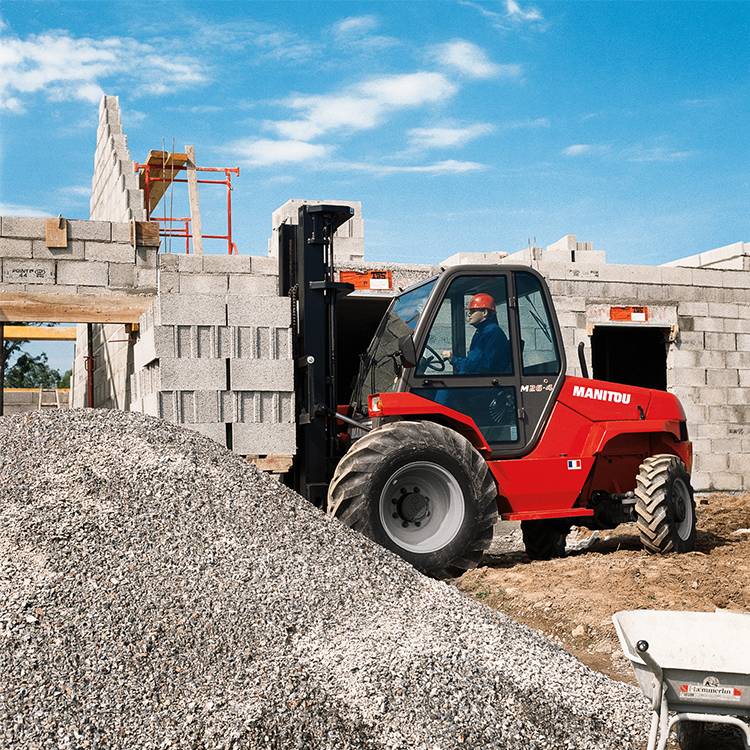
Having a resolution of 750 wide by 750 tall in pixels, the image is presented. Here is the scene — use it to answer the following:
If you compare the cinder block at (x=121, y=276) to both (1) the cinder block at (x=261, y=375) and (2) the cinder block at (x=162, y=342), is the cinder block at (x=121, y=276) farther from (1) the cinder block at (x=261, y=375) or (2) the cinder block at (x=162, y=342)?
(1) the cinder block at (x=261, y=375)

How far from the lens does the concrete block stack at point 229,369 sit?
282 inches

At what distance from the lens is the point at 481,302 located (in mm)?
6961

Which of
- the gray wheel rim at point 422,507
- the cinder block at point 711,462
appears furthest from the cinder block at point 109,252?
the cinder block at point 711,462

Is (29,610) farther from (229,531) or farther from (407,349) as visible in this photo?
(407,349)

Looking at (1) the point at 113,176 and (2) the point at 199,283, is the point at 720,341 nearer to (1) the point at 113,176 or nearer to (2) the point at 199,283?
(2) the point at 199,283

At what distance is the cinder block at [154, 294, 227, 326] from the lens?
23.5 ft

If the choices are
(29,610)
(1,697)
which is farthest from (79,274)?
(1,697)

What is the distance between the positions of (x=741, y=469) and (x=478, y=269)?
794cm

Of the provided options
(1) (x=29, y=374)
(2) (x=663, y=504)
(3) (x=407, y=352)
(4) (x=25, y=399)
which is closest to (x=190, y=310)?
(3) (x=407, y=352)

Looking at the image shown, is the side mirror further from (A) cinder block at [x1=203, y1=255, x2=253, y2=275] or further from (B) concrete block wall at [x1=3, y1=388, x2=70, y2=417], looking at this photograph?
(B) concrete block wall at [x1=3, y1=388, x2=70, y2=417]

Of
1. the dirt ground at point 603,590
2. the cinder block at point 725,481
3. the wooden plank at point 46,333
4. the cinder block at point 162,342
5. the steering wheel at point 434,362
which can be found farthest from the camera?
the wooden plank at point 46,333

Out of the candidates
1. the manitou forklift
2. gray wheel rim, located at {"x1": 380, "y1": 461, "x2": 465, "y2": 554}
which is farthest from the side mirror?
gray wheel rim, located at {"x1": 380, "y1": 461, "x2": 465, "y2": 554}

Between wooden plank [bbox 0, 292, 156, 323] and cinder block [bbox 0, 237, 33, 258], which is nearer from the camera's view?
wooden plank [bbox 0, 292, 156, 323]

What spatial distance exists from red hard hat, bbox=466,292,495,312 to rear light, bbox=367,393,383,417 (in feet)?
4.00
